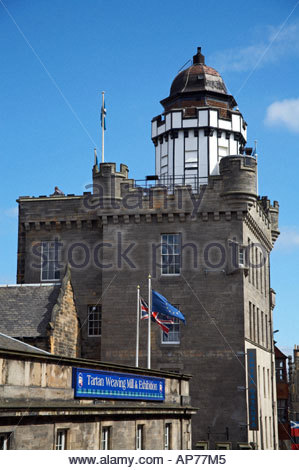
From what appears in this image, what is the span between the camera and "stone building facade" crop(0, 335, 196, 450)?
18.7 meters

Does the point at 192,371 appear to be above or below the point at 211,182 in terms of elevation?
below

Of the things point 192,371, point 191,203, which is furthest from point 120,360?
point 191,203

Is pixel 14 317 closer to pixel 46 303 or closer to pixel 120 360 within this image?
pixel 46 303

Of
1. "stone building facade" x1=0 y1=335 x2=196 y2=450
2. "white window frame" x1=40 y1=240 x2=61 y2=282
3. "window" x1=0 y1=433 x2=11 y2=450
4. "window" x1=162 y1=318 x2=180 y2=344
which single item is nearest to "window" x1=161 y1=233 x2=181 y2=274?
"window" x1=162 y1=318 x2=180 y2=344

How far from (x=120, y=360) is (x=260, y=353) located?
10.2 metres

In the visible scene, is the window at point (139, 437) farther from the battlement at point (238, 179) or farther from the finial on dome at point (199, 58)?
the finial on dome at point (199, 58)

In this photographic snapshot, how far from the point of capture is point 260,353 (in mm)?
46281

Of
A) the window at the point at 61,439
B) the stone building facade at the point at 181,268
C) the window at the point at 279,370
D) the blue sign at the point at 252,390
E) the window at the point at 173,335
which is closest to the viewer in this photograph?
the window at the point at 61,439

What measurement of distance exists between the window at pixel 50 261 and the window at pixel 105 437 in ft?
66.4

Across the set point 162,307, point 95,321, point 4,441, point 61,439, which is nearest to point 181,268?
point 162,307

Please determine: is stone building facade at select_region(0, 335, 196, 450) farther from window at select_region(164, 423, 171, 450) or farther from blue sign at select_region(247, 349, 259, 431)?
blue sign at select_region(247, 349, 259, 431)

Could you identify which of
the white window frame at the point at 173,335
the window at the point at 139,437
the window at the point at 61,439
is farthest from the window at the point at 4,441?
the white window frame at the point at 173,335

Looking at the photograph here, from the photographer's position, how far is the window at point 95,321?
1671 inches

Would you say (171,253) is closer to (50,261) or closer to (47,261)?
(50,261)
